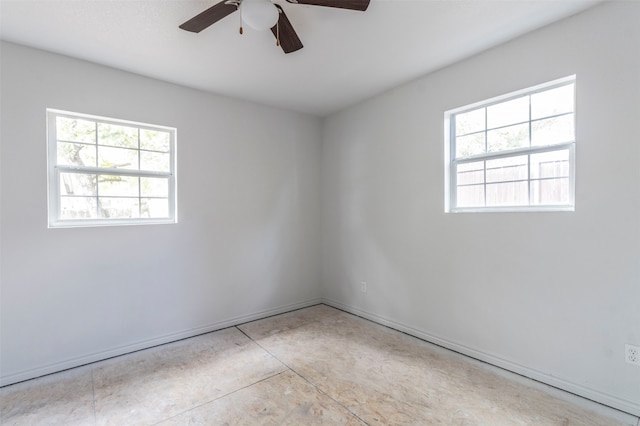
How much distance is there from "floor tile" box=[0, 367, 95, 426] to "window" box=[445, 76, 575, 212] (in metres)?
3.34

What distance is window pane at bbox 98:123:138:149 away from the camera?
109 inches

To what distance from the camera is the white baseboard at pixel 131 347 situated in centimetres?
234

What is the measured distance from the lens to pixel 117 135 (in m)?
2.85

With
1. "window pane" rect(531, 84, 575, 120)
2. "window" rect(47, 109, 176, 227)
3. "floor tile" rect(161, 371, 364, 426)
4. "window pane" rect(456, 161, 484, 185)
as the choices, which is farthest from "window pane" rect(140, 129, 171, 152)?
"window pane" rect(531, 84, 575, 120)

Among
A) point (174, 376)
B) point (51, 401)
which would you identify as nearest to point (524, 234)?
point (174, 376)

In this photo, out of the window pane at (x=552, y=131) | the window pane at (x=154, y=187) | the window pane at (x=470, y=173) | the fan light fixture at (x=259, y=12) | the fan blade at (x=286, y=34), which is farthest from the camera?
the window pane at (x=154, y=187)

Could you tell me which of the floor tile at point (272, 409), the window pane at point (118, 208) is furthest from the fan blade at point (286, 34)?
the floor tile at point (272, 409)

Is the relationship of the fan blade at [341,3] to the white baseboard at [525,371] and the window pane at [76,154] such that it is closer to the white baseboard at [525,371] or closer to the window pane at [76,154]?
the window pane at [76,154]

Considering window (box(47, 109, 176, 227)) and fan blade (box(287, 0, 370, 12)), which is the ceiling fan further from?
window (box(47, 109, 176, 227))

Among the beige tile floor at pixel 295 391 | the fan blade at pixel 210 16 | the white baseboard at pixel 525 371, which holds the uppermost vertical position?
the fan blade at pixel 210 16

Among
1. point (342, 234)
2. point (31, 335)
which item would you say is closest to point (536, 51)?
point (342, 234)

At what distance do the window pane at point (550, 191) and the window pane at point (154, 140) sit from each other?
136 inches

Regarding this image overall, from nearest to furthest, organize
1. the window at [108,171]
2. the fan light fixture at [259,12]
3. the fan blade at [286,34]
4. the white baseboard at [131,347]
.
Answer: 1. the fan light fixture at [259,12]
2. the fan blade at [286,34]
3. the white baseboard at [131,347]
4. the window at [108,171]

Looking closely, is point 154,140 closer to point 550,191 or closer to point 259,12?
point 259,12
